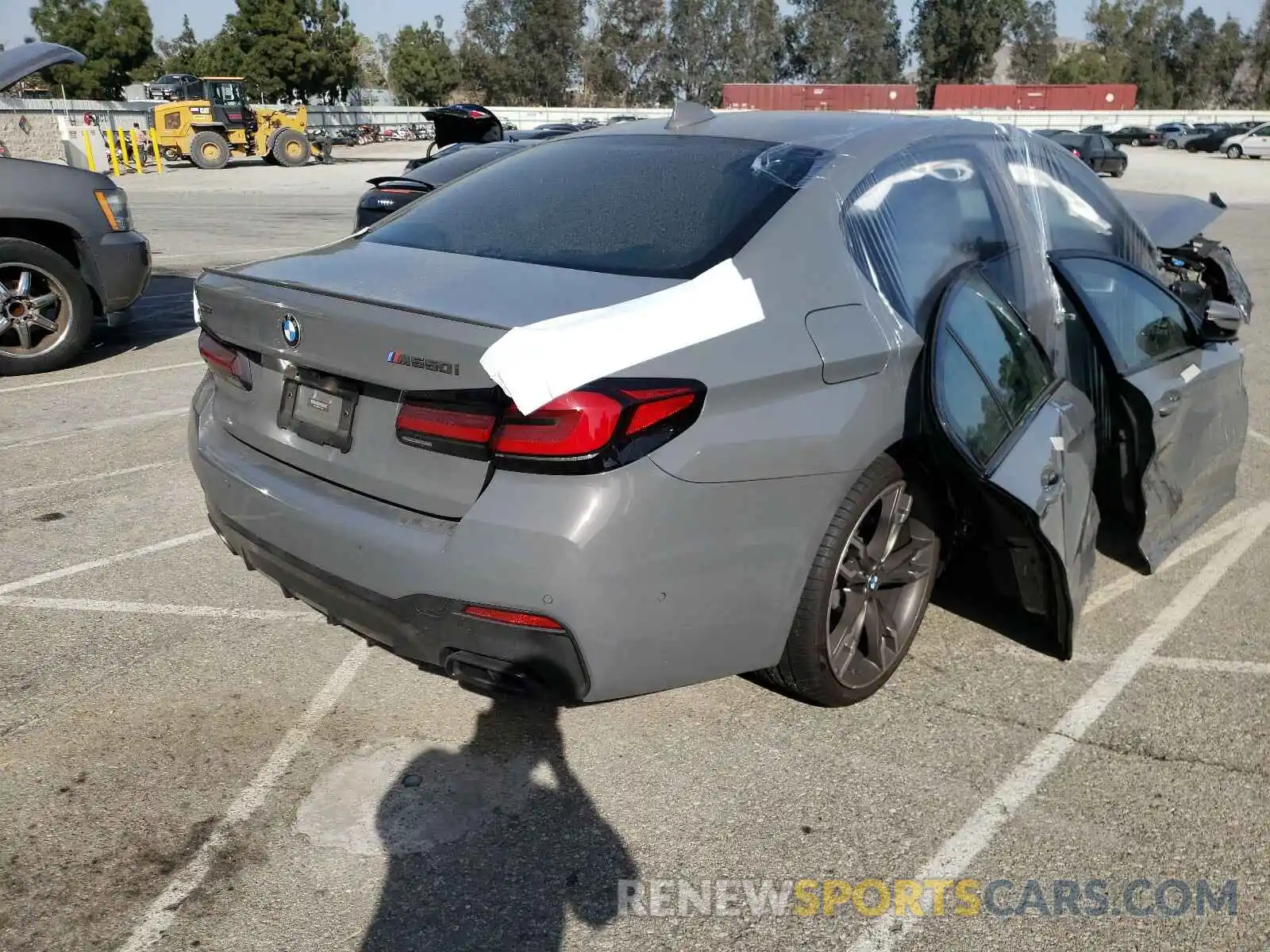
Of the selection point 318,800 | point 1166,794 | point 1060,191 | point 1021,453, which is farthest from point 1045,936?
point 1060,191

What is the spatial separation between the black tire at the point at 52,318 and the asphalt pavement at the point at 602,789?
141 inches

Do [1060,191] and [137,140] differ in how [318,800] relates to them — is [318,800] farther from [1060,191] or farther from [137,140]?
[137,140]

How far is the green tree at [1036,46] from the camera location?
108 meters

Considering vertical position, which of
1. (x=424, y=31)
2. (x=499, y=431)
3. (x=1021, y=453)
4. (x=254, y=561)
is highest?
(x=424, y=31)

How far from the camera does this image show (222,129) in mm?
32781

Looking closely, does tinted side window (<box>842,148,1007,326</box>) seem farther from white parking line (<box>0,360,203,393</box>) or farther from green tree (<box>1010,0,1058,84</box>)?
green tree (<box>1010,0,1058,84</box>)

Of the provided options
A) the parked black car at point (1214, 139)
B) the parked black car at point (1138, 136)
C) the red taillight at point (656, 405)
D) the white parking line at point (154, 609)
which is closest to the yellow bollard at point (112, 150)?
the white parking line at point (154, 609)

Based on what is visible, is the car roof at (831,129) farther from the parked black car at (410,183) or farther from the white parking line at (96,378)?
the parked black car at (410,183)

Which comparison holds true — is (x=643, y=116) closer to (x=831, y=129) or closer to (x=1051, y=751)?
(x=831, y=129)

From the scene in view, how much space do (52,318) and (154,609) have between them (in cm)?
439

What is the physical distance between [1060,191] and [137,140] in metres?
34.4

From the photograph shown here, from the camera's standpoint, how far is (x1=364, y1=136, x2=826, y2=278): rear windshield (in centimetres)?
290

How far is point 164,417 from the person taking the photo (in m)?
6.27

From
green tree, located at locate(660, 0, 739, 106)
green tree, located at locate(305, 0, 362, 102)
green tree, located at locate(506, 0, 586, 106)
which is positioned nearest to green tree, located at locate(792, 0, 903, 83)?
green tree, located at locate(660, 0, 739, 106)
